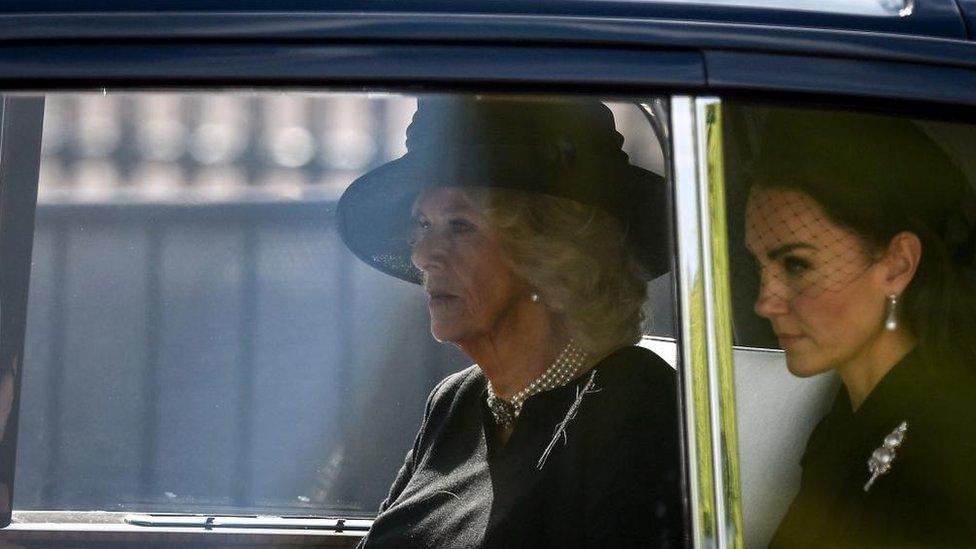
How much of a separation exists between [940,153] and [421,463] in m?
0.90

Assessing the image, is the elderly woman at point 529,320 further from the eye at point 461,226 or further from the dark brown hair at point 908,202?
the dark brown hair at point 908,202

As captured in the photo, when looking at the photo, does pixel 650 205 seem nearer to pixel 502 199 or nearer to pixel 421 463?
pixel 502 199

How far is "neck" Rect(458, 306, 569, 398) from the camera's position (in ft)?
6.87

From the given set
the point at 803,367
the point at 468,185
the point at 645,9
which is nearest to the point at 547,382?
the point at 468,185

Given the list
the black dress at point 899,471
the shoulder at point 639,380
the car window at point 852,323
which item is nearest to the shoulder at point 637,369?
the shoulder at point 639,380

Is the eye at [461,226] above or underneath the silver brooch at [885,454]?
above

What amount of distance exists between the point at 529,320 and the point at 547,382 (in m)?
→ 0.14

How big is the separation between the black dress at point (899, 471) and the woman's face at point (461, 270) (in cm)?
59

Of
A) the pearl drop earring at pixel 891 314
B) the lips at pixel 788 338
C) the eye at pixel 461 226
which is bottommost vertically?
the lips at pixel 788 338

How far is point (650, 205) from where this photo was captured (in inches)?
63.7

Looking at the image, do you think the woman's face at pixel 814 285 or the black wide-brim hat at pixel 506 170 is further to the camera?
the woman's face at pixel 814 285

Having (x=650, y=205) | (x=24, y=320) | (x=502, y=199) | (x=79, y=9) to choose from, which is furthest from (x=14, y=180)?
(x=650, y=205)

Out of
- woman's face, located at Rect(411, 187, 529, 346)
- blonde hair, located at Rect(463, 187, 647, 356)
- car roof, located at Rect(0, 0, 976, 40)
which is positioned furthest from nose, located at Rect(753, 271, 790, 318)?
woman's face, located at Rect(411, 187, 529, 346)

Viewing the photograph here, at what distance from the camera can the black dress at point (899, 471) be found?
1.50 meters
